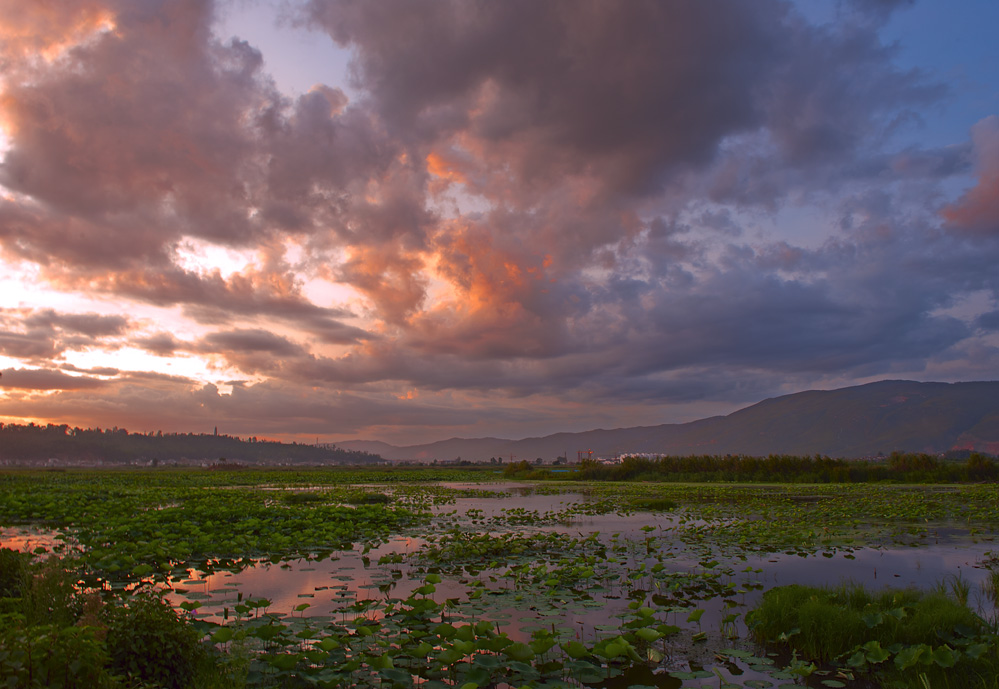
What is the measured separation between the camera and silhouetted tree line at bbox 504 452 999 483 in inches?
1957

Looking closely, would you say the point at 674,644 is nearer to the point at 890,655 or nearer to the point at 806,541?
the point at 890,655

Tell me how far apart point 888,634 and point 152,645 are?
8441mm

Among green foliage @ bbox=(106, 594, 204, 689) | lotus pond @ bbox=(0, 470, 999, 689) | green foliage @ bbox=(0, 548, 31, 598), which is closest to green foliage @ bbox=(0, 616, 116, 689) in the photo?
green foliage @ bbox=(106, 594, 204, 689)

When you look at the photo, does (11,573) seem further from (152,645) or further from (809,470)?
(809,470)

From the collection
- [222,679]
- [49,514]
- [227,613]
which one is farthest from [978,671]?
[49,514]

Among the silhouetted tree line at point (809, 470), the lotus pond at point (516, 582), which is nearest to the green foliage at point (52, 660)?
the lotus pond at point (516, 582)

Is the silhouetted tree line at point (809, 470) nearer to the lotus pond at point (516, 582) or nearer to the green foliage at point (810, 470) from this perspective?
the green foliage at point (810, 470)

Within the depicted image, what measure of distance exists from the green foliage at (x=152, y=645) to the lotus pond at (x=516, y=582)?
1.75ft

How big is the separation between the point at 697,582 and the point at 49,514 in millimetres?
24635

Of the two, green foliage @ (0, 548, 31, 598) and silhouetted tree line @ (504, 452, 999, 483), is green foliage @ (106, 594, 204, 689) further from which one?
silhouetted tree line @ (504, 452, 999, 483)

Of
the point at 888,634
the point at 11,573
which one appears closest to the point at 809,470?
the point at 888,634

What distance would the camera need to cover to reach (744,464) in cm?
5650

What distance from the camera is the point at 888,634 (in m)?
6.62

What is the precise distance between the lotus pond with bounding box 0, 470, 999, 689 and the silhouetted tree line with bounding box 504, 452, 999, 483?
3308cm
